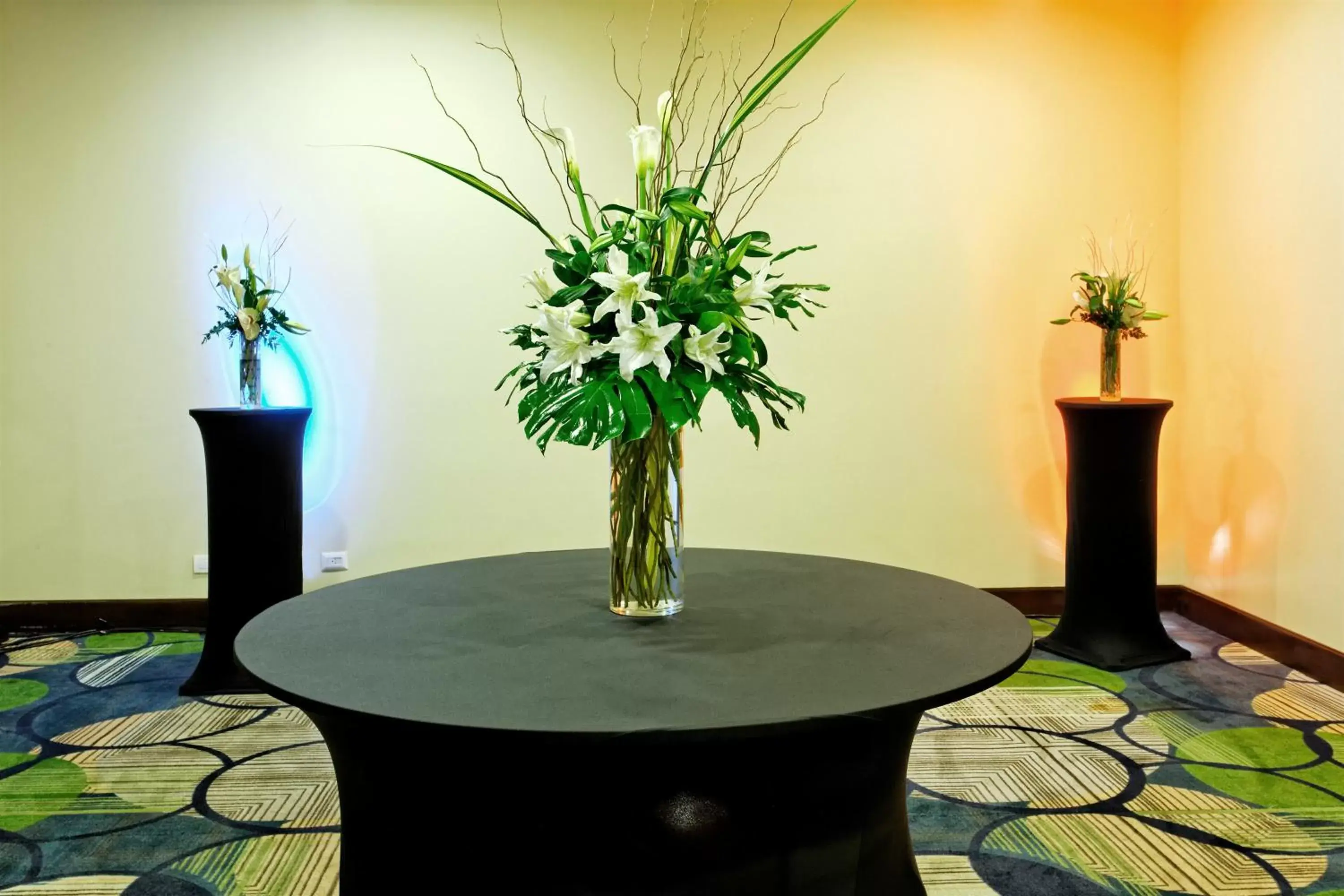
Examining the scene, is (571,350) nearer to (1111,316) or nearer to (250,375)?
(250,375)

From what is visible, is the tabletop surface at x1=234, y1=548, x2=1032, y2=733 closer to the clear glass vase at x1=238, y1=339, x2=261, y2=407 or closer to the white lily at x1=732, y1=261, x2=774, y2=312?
the white lily at x1=732, y1=261, x2=774, y2=312

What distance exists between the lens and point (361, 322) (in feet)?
14.5

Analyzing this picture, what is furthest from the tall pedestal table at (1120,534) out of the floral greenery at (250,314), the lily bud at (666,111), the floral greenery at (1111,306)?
the floral greenery at (250,314)

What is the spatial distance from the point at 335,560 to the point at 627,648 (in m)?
3.32

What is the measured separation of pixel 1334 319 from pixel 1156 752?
173 centimetres

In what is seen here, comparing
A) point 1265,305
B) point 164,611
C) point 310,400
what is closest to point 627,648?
point 310,400

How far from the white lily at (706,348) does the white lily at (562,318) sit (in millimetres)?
163

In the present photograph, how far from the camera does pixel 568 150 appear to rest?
1753 millimetres

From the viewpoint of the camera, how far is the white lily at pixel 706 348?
154cm

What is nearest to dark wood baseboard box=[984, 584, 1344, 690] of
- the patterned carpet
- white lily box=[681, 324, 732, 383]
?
the patterned carpet

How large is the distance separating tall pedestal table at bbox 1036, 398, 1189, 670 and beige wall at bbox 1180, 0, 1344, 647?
46cm

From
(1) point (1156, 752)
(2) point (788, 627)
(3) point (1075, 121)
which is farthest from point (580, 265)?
(3) point (1075, 121)

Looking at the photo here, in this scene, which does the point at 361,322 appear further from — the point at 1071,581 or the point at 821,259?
the point at 1071,581

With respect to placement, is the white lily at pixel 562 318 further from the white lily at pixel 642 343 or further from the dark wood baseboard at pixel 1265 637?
the dark wood baseboard at pixel 1265 637
